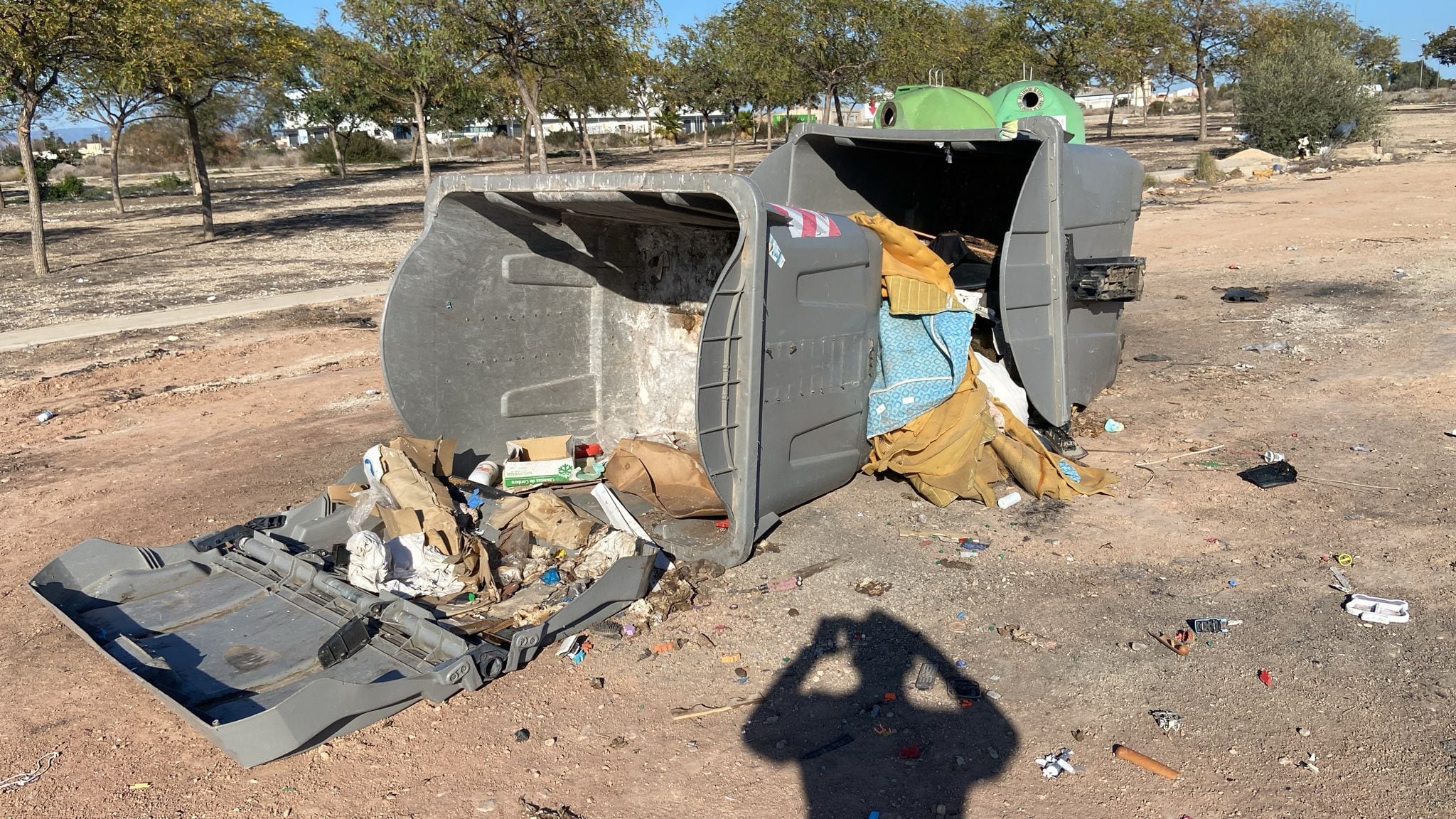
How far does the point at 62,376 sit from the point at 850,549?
7.44 m

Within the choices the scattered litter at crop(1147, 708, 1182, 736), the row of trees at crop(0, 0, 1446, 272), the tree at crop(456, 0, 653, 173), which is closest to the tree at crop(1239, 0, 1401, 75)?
the row of trees at crop(0, 0, 1446, 272)

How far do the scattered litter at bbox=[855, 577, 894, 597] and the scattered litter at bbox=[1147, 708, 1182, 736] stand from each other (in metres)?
1.29

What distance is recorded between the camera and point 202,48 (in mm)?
16703

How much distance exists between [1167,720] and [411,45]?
20.7m

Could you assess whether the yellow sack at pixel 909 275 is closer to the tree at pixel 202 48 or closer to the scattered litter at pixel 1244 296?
the scattered litter at pixel 1244 296

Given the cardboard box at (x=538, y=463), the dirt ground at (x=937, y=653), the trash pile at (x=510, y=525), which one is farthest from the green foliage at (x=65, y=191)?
the trash pile at (x=510, y=525)

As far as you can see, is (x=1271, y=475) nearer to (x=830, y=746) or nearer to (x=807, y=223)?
(x=807, y=223)

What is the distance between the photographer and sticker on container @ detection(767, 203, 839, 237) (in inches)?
182

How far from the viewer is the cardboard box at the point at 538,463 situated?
5559 mm

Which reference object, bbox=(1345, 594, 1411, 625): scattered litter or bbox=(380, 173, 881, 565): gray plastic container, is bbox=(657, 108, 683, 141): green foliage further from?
bbox=(1345, 594, 1411, 625): scattered litter

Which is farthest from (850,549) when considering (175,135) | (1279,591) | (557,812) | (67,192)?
(175,135)

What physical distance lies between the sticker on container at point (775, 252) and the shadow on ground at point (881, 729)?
1593 millimetres

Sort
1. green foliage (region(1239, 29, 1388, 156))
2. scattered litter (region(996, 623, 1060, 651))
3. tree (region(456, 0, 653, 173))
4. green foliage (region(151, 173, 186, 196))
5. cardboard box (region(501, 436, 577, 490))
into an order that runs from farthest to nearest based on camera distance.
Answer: green foliage (region(151, 173, 186, 196)) < green foliage (region(1239, 29, 1388, 156)) < tree (region(456, 0, 653, 173)) < cardboard box (region(501, 436, 577, 490)) < scattered litter (region(996, 623, 1060, 651))

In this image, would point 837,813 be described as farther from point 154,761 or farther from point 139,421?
point 139,421
